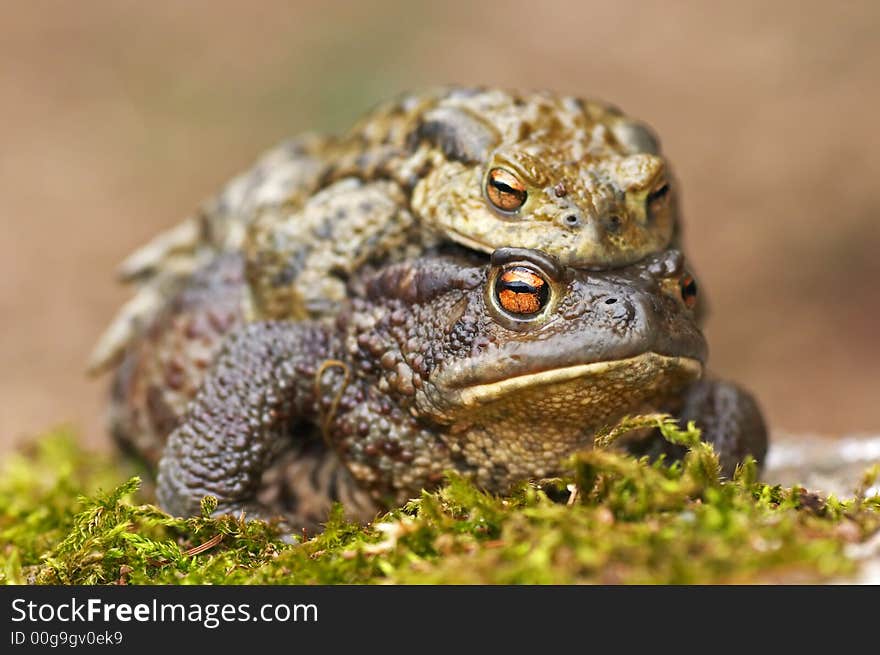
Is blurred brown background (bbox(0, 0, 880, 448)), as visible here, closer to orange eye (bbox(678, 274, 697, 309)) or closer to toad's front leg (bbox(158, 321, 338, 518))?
orange eye (bbox(678, 274, 697, 309))

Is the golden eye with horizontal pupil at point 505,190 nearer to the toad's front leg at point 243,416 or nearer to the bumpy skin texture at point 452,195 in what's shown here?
the bumpy skin texture at point 452,195

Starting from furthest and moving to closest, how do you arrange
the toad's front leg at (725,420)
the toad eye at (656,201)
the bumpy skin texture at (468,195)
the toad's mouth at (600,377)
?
the toad's front leg at (725,420) < the toad eye at (656,201) < the bumpy skin texture at (468,195) < the toad's mouth at (600,377)

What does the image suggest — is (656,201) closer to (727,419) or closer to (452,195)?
(452,195)

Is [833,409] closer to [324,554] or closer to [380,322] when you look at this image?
[380,322]

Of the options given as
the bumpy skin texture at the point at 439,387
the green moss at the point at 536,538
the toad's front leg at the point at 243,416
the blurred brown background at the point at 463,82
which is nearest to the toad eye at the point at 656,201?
the bumpy skin texture at the point at 439,387

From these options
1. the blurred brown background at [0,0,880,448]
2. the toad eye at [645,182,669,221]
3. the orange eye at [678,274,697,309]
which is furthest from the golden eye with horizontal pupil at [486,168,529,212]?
the blurred brown background at [0,0,880,448]

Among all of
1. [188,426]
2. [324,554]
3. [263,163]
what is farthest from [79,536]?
[263,163]
